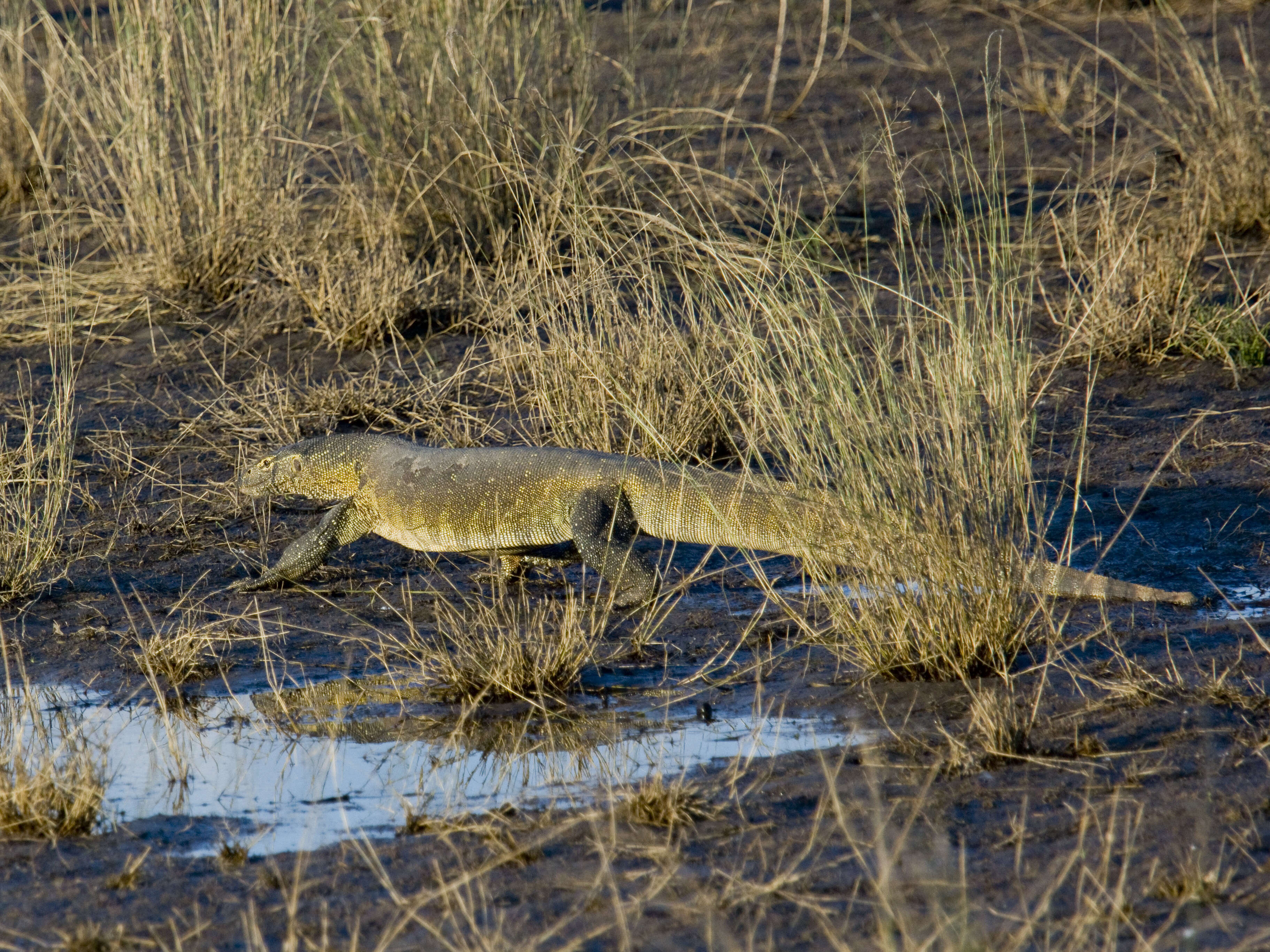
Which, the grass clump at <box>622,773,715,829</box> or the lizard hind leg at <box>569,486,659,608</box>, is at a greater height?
the grass clump at <box>622,773,715,829</box>

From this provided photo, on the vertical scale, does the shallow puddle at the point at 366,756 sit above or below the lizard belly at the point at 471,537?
above

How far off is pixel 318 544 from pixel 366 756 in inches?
70.0

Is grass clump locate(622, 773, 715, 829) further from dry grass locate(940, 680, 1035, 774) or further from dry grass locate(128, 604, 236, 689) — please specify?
dry grass locate(128, 604, 236, 689)

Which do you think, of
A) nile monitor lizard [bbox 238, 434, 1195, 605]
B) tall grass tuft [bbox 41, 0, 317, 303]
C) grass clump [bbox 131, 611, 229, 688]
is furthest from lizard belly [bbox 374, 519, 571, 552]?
tall grass tuft [bbox 41, 0, 317, 303]

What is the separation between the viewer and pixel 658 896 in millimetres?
3646

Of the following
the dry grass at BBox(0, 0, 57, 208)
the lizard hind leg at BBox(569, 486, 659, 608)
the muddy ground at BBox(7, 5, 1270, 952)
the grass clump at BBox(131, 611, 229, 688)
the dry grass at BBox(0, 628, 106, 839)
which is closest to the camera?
the muddy ground at BBox(7, 5, 1270, 952)

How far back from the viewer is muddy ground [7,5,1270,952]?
3535mm

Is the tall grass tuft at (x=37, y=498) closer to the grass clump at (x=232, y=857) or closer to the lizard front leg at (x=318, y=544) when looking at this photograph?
the lizard front leg at (x=318, y=544)

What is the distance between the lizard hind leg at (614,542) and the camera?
5812 mm

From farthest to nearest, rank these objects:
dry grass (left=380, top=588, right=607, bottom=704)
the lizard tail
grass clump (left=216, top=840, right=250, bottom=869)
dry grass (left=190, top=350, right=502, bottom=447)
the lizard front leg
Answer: dry grass (left=190, top=350, right=502, bottom=447), the lizard front leg, the lizard tail, dry grass (left=380, top=588, right=607, bottom=704), grass clump (left=216, top=840, right=250, bottom=869)

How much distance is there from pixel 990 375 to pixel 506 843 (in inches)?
82.0

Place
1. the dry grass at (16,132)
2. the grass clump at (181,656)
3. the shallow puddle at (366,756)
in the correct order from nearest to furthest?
the shallow puddle at (366,756)
the grass clump at (181,656)
the dry grass at (16,132)

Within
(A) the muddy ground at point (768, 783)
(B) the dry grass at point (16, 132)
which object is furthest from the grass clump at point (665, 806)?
(B) the dry grass at point (16, 132)

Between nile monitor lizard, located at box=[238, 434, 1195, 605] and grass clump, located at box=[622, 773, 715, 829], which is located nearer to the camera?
grass clump, located at box=[622, 773, 715, 829]
